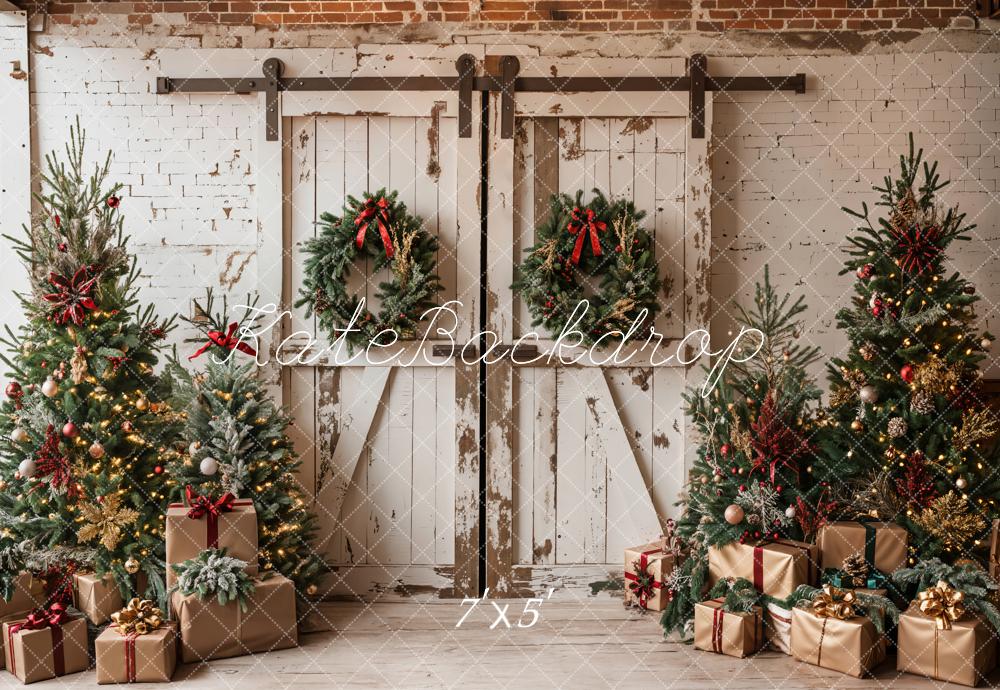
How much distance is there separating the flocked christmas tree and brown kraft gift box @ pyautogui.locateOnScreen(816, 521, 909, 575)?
103 inches

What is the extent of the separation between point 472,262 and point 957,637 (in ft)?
9.71

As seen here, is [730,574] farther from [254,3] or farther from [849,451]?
[254,3]

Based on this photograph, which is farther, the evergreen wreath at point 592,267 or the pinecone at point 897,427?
the evergreen wreath at point 592,267

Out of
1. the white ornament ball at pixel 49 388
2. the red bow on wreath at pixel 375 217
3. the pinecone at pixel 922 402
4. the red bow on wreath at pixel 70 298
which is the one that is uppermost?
the red bow on wreath at pixel 375 217

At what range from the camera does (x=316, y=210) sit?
15.2 ft

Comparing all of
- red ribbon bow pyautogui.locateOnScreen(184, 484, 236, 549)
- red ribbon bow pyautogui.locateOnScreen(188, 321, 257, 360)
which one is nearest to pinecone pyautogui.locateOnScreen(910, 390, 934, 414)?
red ribbon bow pyautogui.locateOnScreen(184, 484, 236, 549)

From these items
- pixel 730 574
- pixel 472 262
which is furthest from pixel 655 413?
pixel 472 262

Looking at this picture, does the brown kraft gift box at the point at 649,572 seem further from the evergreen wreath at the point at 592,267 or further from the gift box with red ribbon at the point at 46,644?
the gift box with red ribbon at the point at 46,644

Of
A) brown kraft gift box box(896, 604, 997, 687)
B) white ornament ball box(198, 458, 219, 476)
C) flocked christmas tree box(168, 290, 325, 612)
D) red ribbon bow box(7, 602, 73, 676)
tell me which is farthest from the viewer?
flocked christmas tree box(168, 290, 325, 612)

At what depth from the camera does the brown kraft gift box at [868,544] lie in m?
3.90

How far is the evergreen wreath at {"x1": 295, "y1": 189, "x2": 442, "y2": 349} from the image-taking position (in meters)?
4.39

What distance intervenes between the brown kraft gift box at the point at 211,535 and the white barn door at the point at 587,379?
1.38 meters

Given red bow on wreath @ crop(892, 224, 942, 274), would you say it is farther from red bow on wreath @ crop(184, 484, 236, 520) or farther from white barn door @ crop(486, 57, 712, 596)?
red bow on wreath @ crop(184, 484, 236, 520)

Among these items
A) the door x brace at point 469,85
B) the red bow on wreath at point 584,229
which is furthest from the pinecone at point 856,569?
the door x brace at point 469,85
